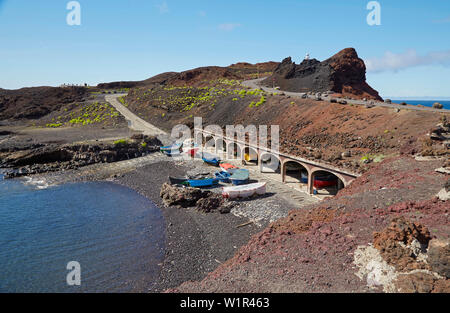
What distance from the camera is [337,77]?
66.8 meters

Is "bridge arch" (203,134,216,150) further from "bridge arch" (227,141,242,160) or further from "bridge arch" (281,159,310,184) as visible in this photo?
"bridge arch" (281,159,310,184)

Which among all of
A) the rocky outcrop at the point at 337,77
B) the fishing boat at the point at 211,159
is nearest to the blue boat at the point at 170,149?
the fishing boat at the point at 211,159

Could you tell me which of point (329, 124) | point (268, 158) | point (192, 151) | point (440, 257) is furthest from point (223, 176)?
point (440, 257)

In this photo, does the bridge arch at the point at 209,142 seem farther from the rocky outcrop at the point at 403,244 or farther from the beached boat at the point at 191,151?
the rocky outcrop at the point at 403,244

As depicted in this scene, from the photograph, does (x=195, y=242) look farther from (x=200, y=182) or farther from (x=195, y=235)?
(x=200, y=182)

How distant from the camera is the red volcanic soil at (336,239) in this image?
10.7 metres

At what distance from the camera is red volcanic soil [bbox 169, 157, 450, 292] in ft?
35.1

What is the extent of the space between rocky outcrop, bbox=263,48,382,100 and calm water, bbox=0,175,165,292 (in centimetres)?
5288

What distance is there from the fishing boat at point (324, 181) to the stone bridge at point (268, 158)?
1.79 ft

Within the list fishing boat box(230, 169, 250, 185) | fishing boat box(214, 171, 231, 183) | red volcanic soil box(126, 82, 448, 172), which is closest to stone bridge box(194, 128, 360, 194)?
red volcanic soil box(126, 82, 448, 172)

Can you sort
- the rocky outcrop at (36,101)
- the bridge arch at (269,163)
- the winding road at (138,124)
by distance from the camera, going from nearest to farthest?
1. the bridge arch at (269,163)
2. the winding road at (138,124)
3. the rocky outcrop at (36,101)
